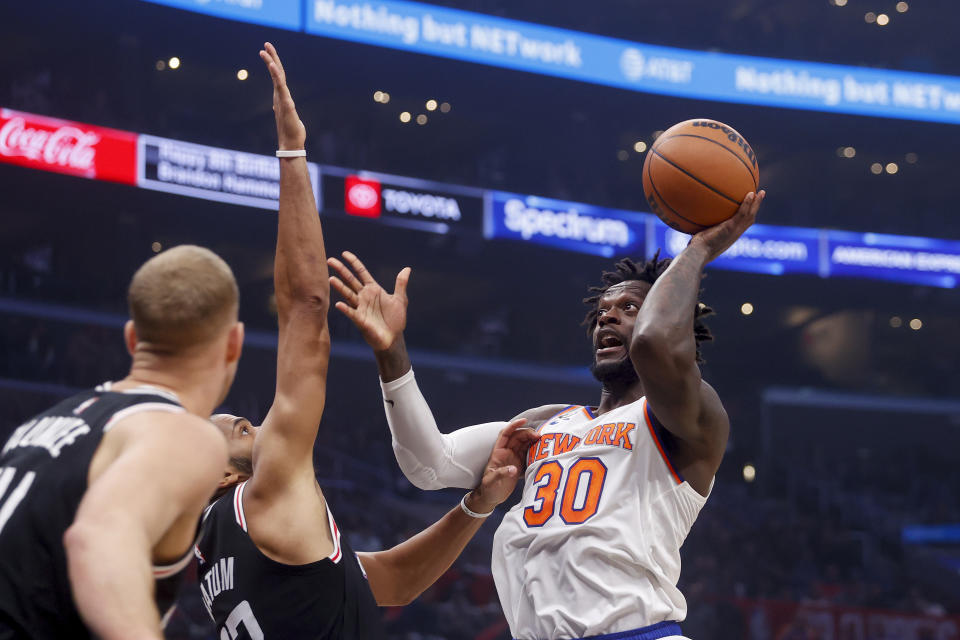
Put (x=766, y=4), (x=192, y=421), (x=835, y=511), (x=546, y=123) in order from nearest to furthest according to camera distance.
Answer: (x=192, y=421)
(x=835, y=511)
(x=546, y=123)
(x=766, y=4)

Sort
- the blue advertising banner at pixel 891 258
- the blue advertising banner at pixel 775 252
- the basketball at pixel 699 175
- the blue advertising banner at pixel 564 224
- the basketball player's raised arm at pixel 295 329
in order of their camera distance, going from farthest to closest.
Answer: the blue advertising banner at pixel 891 258, the blue advertising banner at pixel 775 252, the blue advertising banner at pixel 564 224, the basketball at pixel 699 175, the basketball player's raised arm at pixel 295 329

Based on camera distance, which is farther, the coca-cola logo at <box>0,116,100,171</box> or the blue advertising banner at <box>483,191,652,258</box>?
the blue advertising banner at <box>483,191,652,258</box>

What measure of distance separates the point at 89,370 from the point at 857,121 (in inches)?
566

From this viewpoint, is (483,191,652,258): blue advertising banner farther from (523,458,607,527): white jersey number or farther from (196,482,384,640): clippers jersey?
(196,482,384,640): clippers jersey

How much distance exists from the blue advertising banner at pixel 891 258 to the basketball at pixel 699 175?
16.3m

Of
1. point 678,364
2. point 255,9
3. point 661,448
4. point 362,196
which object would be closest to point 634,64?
point 362,196

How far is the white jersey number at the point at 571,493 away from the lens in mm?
3385

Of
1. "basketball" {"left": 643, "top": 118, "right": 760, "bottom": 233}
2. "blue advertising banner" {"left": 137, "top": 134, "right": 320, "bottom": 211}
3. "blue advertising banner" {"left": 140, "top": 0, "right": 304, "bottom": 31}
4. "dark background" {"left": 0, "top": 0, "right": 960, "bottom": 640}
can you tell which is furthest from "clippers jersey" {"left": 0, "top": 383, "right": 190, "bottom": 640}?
"blue advertising banner" {"left": 140, "top": 0, "right": 304, "bottom": 31}

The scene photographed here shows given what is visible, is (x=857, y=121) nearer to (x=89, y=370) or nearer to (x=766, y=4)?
(x=766, y=4)

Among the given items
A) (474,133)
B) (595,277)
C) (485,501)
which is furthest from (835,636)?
(474,133)

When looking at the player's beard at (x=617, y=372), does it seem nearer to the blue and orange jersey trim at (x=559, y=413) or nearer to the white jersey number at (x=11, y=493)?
the blue and orange jersey trim at (x=559, y=413)

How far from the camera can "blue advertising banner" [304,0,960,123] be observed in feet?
54.5

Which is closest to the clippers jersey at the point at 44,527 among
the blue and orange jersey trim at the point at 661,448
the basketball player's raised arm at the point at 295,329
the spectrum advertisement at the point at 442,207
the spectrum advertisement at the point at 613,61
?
the basketball player's raised arm at the point at 295,329

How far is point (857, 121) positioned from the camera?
778 inches
